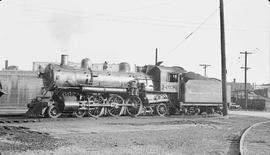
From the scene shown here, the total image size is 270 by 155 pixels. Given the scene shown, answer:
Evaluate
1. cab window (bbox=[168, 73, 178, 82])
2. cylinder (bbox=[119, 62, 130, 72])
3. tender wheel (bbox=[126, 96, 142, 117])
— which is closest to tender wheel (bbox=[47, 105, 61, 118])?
tender wheel (bbox=[126, 96, 142, 117])

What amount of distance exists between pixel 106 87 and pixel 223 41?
9269 mm

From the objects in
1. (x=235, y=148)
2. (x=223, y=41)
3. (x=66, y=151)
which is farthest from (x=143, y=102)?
(x=66, y=151)

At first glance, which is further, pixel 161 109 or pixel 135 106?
pixel 161 109

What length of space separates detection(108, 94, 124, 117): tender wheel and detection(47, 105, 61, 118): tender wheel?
125 inches

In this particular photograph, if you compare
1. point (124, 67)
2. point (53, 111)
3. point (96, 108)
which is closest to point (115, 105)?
point (96, 108)

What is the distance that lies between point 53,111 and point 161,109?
767 centimetres

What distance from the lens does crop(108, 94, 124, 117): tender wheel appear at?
65.4 ft

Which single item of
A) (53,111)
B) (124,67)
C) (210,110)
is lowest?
(210,110)

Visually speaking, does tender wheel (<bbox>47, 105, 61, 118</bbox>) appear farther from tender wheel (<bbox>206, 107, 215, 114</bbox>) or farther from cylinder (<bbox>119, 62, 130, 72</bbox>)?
tender wheel (<bbox>206, 107, 215, 114</bbox>)

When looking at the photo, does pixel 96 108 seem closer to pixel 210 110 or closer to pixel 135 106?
pixel 135 106

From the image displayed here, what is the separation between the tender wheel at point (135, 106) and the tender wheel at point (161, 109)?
164 centimetres

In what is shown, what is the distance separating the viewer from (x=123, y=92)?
20.5 metres

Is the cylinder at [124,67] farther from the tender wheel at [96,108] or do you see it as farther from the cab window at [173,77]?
the tender wheel at [96,108]

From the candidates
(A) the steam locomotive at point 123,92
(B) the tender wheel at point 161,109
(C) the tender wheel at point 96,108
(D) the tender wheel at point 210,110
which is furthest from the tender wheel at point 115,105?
(D) the tender wheel at point 210,110
